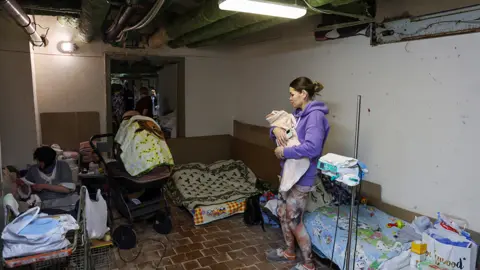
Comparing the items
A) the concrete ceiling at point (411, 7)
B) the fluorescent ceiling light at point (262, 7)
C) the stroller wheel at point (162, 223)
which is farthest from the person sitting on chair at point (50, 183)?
the concrete ceiling at point (411, 7)

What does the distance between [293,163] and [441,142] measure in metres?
1.32

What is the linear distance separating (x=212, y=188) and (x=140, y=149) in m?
1.66

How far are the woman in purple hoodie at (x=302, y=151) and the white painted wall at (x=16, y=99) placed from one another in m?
3.26

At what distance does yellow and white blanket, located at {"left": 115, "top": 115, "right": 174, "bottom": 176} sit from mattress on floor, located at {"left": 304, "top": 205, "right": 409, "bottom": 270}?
167 cm

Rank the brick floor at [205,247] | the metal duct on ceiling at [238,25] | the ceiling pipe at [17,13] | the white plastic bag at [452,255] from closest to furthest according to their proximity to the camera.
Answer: the white plastic bag at [452,255] < the ceiling pipe at [17,13] < the brick floor at [205,247] < the metal duct on ceiling at [238,25]

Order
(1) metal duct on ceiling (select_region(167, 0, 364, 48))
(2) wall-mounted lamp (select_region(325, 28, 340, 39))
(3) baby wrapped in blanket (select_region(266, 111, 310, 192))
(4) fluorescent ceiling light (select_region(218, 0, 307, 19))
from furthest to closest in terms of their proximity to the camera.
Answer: (2) wall-mounted lamp (select_region(325, 28, 340, 39)) → (1) metal duct on ceiling (select_region(167, 0, 364, 48)) → (3) baby wrapped in blanket (select_region(266, 111, 310, 192)) → (4) fluorescent ceiling light (select_region(218, 0, 307, 19))

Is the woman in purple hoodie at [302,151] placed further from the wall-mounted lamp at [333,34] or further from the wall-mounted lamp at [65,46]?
the wall-mounted lamp at [65,46]

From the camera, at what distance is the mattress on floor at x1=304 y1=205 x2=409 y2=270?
2.74m

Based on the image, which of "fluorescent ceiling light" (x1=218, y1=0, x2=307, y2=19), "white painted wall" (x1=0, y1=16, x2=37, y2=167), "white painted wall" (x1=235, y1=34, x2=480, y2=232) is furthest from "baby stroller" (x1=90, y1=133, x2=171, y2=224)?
"white painted wall" (x1=235, y1=34, x2=480, y2=232)

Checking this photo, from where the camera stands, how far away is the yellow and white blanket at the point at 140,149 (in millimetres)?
3459

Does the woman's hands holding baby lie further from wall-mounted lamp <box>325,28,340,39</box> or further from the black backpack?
wall-mounted lamp <box>325,28,340,39</box>

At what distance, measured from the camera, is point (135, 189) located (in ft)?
11.8

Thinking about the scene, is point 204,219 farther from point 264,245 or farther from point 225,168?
point 225,168

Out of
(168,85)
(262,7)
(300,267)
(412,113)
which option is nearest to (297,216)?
(300,267)
